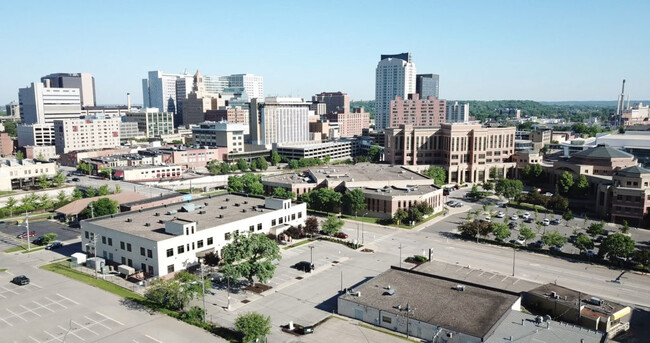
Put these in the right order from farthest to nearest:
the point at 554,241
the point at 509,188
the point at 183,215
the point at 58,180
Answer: the point at 58,180 < the point at 509,188 < the point at 183,215 < the point at 554,241

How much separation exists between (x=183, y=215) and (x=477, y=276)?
47.7 m

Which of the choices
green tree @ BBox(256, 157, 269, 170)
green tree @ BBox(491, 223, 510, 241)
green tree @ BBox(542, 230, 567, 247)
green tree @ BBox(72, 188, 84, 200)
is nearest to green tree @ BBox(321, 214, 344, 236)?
green tree @ BBox(491, 223, 510, 241)

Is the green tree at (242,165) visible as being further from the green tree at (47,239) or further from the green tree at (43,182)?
the green tree at (47,239)

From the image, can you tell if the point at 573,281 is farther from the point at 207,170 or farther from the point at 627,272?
the point at 207,170

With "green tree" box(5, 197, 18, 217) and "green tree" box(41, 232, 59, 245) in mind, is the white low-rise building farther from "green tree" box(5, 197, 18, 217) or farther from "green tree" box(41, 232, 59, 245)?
"green tree" box(5, 197, 18, 217)

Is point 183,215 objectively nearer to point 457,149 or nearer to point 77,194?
point 77,194

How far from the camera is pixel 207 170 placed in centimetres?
17612

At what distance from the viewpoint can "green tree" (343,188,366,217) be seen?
99062 millimetres

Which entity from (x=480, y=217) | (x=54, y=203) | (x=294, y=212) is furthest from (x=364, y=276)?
(x=54, y=203)

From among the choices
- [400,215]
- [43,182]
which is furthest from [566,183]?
[43,182]

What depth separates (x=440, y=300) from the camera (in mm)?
51938

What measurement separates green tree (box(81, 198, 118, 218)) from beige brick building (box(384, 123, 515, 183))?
90561 mm

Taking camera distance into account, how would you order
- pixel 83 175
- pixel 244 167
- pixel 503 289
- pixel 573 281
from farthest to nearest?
pixel 244 167 < pixel 83 175 < pixel 573 281 < pixel 503 289

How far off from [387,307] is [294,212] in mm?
38421
